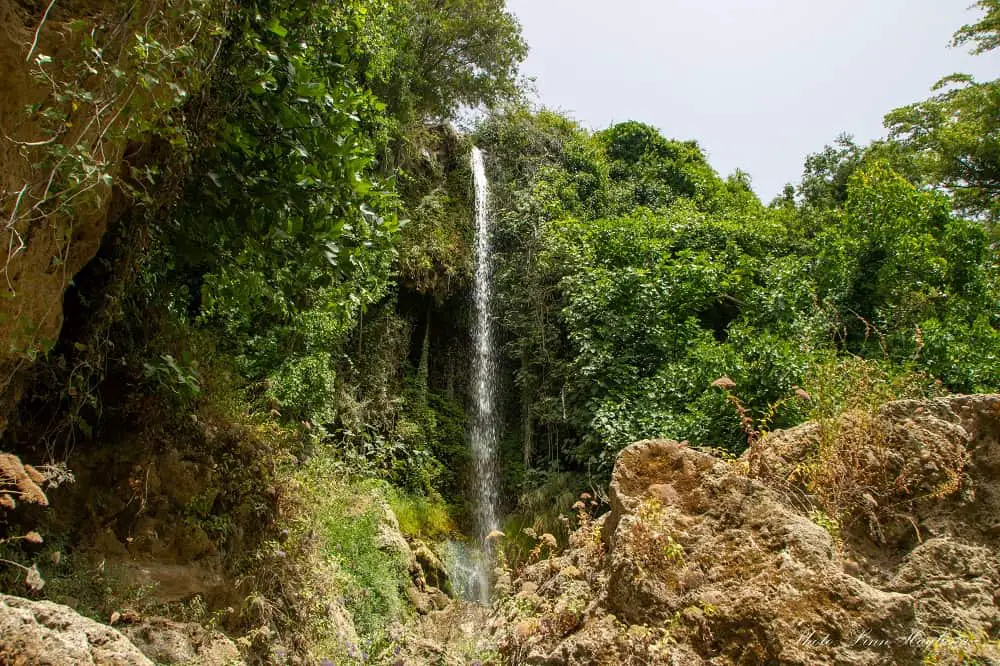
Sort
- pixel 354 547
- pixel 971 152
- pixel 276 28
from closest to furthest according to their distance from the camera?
pixel 276 28
pixel 354 547
pixel 971 152

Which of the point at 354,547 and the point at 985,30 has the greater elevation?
the point at 985,30

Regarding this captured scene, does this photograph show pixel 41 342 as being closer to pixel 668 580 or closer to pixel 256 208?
pixel 256 208

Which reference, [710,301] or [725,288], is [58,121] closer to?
[710,301]

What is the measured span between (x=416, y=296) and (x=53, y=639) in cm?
1247

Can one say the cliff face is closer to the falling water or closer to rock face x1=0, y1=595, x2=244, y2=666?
rock face x1=0, y1=595, x2=244, y2=666

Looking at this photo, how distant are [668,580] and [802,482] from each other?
3.44 ft

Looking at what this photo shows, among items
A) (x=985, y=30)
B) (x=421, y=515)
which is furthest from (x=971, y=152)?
(x=421, y=515)

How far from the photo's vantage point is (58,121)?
2.78m

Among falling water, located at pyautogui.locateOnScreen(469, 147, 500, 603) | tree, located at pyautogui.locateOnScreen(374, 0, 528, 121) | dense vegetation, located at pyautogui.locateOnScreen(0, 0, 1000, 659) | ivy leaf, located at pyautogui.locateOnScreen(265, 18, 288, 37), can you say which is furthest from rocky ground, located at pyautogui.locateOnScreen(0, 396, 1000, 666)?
tree, located at pyautogui.locateOnScreen(374, 0, 528, 121)

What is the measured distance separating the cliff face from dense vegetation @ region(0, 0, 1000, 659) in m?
0.10

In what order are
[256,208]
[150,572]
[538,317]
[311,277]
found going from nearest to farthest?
[150,572], [256,208], [311,277], [538,317]

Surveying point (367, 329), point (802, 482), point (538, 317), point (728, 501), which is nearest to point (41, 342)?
point (728, 501)

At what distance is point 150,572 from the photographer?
12.9 ft

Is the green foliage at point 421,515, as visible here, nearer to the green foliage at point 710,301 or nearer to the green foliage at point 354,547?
the green foliage at point 710,301
